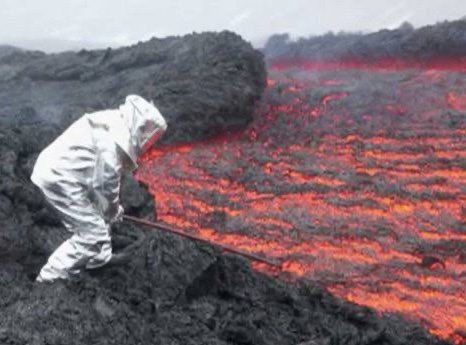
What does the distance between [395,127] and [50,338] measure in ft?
29.3

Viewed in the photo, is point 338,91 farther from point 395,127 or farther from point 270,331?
point 270,331

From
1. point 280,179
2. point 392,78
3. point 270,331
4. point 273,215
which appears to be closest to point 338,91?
point 392,78

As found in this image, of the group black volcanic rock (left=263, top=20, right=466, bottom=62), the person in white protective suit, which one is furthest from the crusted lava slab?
the person in white protective suit

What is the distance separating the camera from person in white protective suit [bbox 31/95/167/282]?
4.38 metres

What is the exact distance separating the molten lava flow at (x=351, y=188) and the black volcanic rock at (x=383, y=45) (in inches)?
24.0

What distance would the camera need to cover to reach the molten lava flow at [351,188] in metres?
6.95

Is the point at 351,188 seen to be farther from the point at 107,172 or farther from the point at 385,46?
the point at 385,46

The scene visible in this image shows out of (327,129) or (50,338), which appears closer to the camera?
(50,338)

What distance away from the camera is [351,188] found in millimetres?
9297

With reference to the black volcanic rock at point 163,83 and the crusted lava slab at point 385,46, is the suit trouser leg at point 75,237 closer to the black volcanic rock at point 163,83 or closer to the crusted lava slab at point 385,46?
the black volcanic rock at point 163,83

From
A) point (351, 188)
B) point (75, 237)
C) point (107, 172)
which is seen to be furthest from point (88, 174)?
point (351, 188)

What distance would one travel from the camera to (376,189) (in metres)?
9.17

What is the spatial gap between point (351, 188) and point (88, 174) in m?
5.62

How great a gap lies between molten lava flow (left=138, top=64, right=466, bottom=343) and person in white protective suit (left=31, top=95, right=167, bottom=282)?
295cm
